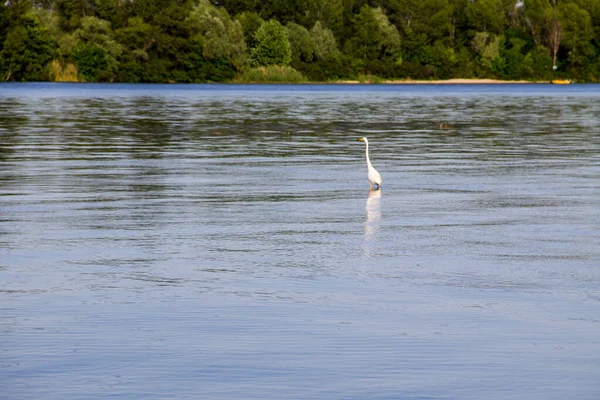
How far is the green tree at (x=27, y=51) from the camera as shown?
138875 millimetres

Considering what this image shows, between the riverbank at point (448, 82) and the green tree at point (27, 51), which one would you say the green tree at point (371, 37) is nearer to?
the riverbank at point (448, 82)

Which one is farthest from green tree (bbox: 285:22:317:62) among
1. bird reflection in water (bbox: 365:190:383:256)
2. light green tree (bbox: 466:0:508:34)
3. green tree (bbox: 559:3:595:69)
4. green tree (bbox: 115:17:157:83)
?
bird reflection in water (bbox: 365:190:383:256)

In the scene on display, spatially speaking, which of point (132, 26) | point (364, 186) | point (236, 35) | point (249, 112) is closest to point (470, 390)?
point (364, 186)

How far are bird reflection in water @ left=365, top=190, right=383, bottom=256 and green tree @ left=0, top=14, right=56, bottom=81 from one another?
123 metres

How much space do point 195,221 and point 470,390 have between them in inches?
320

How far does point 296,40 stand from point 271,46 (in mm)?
10831

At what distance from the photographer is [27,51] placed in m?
138

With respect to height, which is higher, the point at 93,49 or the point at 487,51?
the point at 93,49

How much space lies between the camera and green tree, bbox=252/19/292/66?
15338 centimetres

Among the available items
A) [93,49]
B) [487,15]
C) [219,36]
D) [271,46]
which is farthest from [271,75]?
[487,15]

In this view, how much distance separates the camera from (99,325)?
973 cm

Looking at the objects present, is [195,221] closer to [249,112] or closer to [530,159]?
[530,159]

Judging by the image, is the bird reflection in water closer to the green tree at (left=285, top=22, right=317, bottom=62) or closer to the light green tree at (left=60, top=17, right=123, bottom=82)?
the light green tree at (left=60, top=17, right=123, bottom=82)

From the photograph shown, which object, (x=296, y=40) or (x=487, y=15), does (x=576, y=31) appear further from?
(x=296, y=40)
